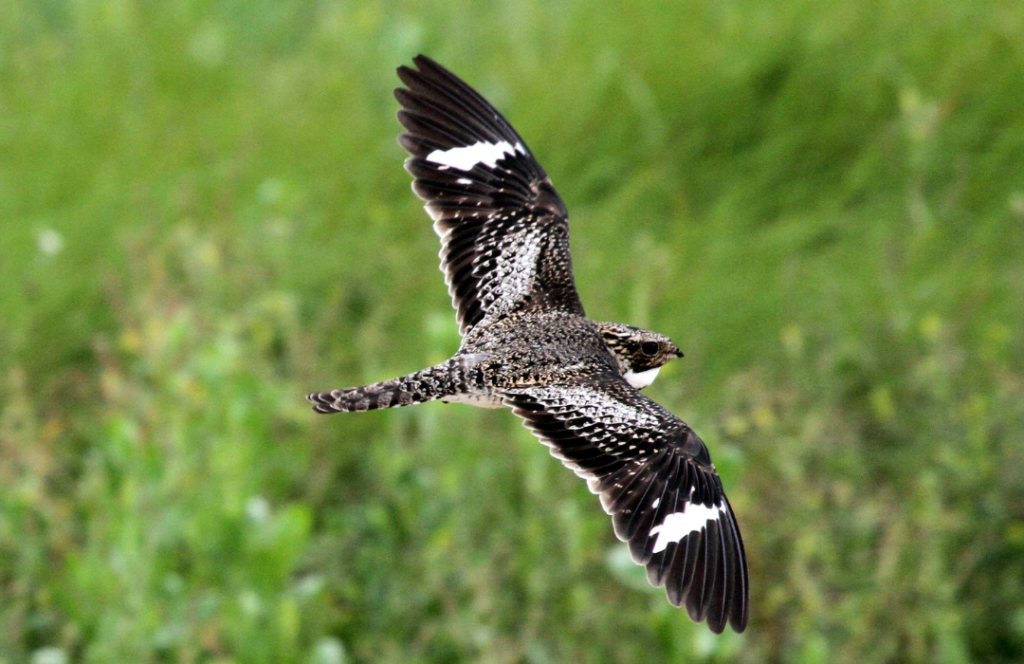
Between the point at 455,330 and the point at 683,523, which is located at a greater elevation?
the point at 455,330

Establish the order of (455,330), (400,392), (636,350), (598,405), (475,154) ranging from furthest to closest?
1. (455,330)
2. (475,154)
3. (636,350)
4. (598,405)
5. (400,392)

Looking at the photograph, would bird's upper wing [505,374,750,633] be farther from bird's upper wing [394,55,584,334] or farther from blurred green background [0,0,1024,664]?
blurred green background [0,0,1024,664]

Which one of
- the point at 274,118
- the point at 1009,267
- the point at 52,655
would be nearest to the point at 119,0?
the point at 274,118

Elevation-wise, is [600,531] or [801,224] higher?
[801,224]

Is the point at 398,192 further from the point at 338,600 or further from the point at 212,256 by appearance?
the point at 338,600

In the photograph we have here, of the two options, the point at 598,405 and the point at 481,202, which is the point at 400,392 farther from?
the point at 481,202

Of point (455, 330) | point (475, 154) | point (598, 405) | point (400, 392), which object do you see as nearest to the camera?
point (400, 392)

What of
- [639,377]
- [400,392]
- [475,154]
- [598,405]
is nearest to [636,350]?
[639,377]
